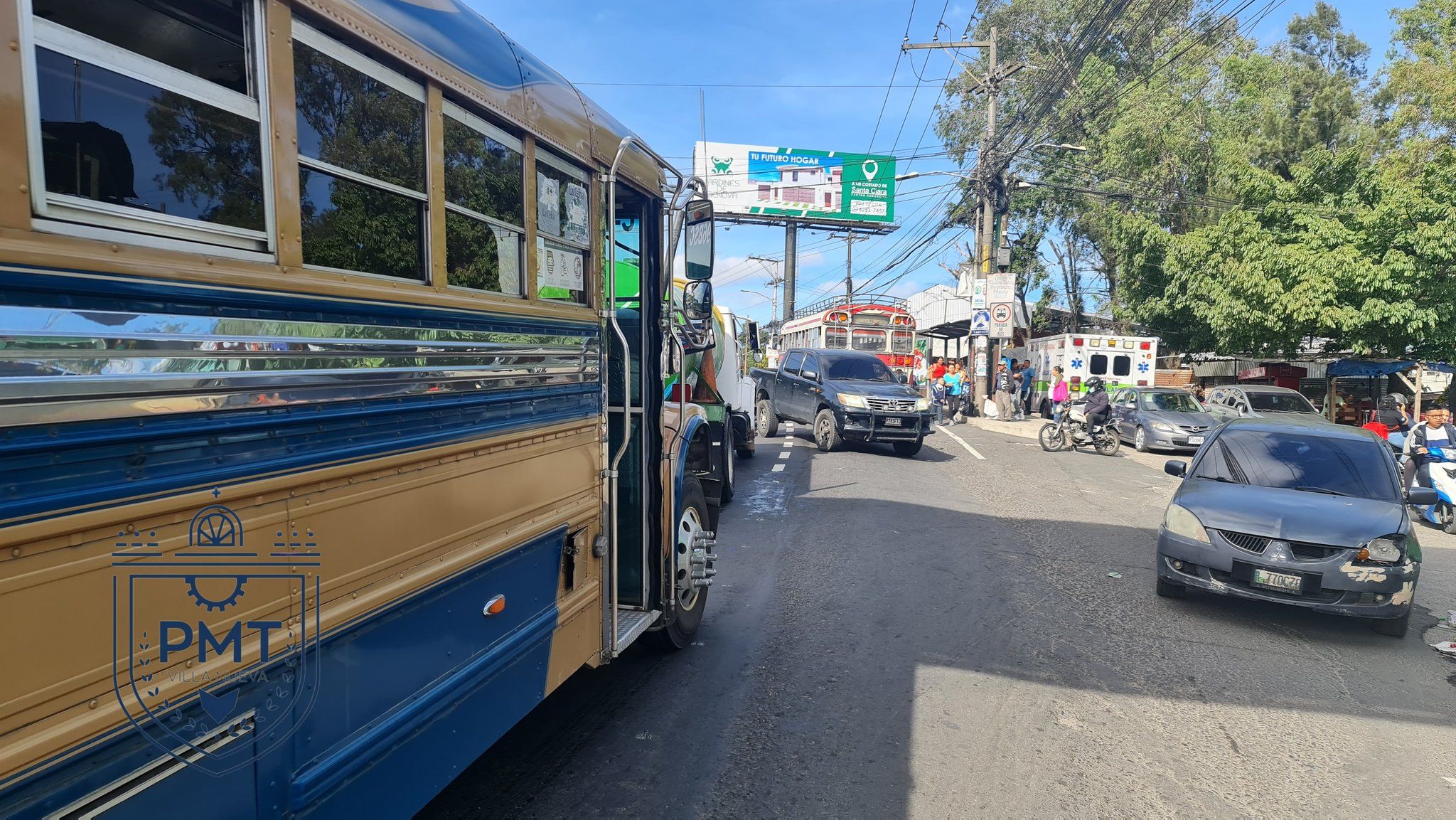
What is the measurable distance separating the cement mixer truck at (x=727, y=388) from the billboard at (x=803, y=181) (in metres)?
26.6

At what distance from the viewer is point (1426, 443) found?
9859mm

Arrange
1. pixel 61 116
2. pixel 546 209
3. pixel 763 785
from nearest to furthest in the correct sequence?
pixel 61 116 → pixel 546 209 → pixel 763 785

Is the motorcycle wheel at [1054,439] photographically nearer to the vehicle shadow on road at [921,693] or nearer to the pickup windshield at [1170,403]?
the pickup windshield at [1170,403]

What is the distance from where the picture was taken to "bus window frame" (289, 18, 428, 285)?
2078 mm

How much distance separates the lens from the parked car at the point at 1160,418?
1605 cm

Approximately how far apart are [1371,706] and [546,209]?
206 inches

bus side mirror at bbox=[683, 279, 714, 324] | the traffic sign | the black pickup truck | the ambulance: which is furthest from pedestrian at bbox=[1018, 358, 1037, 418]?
bus side mirror at bbox=[683, 279, 714, 324]

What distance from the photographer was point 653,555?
14.5 ft

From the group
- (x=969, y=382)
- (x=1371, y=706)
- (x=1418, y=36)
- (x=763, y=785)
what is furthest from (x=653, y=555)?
(x=1418, y=36)

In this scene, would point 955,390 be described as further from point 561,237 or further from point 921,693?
point 561,237

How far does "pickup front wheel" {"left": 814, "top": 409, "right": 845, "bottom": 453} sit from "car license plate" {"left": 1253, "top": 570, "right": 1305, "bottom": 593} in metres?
8.89

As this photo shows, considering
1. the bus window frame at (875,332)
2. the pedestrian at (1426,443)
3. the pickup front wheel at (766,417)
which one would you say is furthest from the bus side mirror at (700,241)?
the bus window frame at (875,332)

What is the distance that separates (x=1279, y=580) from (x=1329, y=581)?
29cm

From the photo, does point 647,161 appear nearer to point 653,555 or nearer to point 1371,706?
point 653,555
